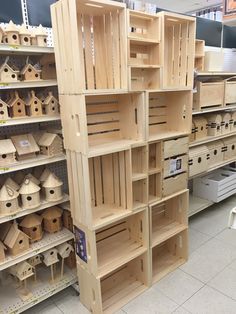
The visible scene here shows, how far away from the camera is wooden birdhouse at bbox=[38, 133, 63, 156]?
1858 millimetres

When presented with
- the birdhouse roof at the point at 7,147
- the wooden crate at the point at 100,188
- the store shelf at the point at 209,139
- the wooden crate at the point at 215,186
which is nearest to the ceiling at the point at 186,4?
the store shelf at the point at 209,139

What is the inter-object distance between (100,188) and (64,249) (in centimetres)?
54

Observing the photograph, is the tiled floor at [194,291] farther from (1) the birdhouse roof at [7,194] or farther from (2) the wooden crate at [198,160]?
(1) the birdhouse roof at [7,194]

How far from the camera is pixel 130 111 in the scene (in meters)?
1.96

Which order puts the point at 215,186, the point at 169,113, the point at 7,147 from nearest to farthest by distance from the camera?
1. the point at 7,147
2. the point at 169,113
3. the point at 215,186

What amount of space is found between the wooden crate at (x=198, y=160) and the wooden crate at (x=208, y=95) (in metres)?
0.43

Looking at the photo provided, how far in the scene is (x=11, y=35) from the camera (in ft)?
5.36

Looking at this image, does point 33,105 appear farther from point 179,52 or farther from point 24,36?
point 179,52

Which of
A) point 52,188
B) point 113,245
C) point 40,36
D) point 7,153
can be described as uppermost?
point 40,36

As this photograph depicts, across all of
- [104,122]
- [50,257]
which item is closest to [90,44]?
[104,122]

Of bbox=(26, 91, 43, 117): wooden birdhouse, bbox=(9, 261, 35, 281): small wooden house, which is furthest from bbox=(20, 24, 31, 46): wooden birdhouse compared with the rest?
bbox=(9, 261, 35, 281): small wooden house

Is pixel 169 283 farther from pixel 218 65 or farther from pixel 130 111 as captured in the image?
pixel 218 65

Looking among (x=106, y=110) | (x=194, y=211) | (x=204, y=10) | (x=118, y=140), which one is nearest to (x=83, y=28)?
(x=106, y=110)

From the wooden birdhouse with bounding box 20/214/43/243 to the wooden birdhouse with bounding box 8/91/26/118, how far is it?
2.48 feet
